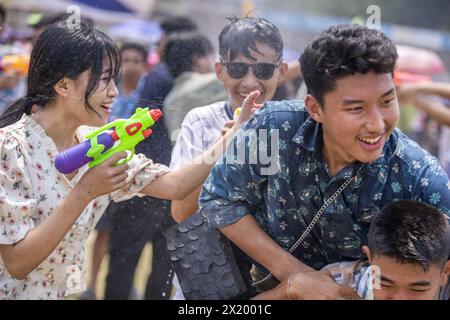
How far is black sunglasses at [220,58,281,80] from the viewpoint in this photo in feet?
11.0

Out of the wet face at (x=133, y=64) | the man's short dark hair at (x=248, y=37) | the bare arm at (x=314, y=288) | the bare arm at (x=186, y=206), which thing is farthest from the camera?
the wet face at (x=133, y=64)

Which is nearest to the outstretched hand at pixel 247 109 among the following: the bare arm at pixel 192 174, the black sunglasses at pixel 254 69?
the bare arm at pixel 192 174

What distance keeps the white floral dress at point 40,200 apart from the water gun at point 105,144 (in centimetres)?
21

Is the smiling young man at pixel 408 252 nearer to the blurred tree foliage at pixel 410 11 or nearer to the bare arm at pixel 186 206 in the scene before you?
the bare arm at pixel 186 206

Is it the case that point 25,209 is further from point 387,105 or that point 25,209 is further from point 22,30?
point 22,30

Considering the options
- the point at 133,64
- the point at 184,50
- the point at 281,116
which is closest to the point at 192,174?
the point at 281,116

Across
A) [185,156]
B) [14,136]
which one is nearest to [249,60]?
[185,156]

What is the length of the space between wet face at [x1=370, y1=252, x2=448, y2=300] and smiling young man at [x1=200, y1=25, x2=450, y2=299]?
13cm

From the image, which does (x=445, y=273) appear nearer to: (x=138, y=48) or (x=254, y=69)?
(x=254, y=69)

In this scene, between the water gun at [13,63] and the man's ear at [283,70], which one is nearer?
the man's ear at [283,70]

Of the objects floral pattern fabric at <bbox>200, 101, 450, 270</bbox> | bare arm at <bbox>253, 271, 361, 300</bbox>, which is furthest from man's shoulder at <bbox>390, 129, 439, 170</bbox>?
bare arm at <bbox>253, 271, 361, 300</bbox>

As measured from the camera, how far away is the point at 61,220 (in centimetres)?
269

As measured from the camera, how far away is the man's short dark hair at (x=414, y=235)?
2522mm

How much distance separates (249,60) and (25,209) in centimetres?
116
